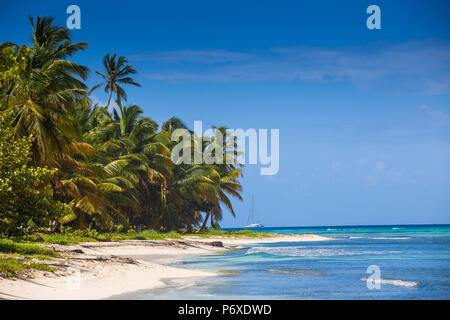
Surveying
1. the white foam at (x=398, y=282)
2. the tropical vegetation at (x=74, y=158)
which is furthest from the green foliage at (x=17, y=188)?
the white foam at (x=398, y=282)

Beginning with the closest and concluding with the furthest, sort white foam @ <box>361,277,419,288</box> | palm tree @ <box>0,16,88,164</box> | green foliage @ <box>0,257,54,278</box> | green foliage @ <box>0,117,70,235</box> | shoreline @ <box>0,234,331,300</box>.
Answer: shoreline @ <box>0,234,331,300</box> < green foliage @ <box>0,257,54,278</box> < green foliage @ <box>0,117,70,235</box> < white foam @ <box>361,277,419,288</box> < palm tree @ <box>0,16,88,164</box>

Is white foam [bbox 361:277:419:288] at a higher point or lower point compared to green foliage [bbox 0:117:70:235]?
lower

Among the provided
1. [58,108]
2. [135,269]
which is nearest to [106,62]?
[58,108]

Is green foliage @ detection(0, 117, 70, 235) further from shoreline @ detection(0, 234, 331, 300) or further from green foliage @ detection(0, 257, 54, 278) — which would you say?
shoreline @ detection(0, 234, 331, 300)

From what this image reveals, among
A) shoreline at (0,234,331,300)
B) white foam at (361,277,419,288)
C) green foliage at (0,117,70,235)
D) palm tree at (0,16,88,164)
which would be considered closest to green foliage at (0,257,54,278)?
shoreline at (0,234,331,300)

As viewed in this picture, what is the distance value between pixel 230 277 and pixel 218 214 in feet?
99.8

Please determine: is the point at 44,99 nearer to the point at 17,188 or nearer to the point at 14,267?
the point at 17,188

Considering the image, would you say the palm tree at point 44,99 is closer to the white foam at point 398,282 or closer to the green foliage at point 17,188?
the green foliage at point 17,188

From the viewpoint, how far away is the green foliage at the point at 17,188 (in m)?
10.5

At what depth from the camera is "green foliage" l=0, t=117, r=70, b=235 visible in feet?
34.3

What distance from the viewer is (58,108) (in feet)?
51.4

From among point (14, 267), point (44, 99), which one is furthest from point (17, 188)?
point (44, 99)

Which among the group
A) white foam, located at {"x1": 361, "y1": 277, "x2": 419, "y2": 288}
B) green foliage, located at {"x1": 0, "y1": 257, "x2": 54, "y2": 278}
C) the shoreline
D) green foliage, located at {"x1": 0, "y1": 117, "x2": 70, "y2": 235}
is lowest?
white foam, located at {"x1": 361, "y1": 277, "x2": 419, "y2": 288}
